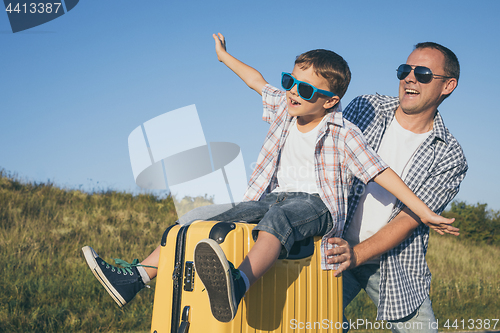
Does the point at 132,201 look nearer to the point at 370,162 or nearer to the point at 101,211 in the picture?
the point at 101,211

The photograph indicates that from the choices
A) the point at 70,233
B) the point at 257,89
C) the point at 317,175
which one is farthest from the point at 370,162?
the point at 70,233

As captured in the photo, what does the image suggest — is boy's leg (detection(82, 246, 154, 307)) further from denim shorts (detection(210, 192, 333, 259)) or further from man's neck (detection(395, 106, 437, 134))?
man's neck (detection(395, 106, 437, 134))

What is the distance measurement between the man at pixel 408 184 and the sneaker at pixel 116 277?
4.50 feet

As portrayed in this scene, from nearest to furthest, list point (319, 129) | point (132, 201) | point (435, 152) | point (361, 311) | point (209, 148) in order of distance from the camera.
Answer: point (319, 129), point (435, 152), point (209, 148), point (361, 311), point (132, 201)

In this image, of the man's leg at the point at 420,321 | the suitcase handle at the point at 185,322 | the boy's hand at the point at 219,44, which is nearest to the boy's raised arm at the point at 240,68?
the boy's hand at the point at 219,44

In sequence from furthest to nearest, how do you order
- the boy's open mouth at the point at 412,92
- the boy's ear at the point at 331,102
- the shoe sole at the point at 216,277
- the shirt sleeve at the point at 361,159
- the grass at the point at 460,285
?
the grass at the point at 460,285
the boy's open mouth at the point at 412,92
the boy's ear at the point at 331,102
the shirt sleeve at the point at 361,159
the shoe sole at the point at 216,277

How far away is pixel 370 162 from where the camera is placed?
7.95ft

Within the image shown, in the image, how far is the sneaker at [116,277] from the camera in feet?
7.68

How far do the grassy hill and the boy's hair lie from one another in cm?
367

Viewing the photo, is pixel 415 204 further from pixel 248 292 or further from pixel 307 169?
pixel 248 292

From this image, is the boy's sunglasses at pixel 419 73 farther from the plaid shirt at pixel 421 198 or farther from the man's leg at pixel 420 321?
the man's leg at pixel 420 321

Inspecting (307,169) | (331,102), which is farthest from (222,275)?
(331,102)

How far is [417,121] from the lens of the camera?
9.75 feet

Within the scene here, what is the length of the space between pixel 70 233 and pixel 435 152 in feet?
20.5
